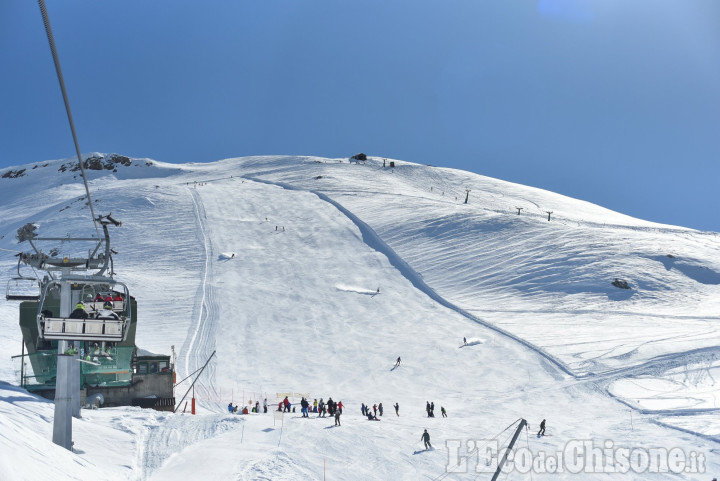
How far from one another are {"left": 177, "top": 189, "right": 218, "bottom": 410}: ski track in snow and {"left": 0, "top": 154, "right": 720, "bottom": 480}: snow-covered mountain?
163mm

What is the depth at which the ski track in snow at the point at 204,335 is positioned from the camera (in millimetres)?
32062

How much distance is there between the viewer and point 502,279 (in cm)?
5084

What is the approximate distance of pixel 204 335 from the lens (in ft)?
126

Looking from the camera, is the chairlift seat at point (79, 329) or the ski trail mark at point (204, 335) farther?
the ski trail mark at point (204, 335)

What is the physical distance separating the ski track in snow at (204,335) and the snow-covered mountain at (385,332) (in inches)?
6.4

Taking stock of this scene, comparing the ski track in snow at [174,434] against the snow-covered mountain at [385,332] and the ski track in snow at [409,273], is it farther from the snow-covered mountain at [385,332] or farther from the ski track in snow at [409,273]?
the ski track in snow at [409,273]

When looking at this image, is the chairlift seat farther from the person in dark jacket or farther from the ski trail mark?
the ski trail mark

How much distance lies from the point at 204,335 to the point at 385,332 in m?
11.3

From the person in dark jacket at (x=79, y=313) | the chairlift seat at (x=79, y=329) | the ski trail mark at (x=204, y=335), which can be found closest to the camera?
the chairlift seat at (x=79, y=329)

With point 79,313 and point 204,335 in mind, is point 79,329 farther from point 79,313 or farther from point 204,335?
point 204,335

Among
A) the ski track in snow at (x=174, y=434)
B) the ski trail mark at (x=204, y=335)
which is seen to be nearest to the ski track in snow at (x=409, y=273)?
the ski trail mark at (x=204, y=335)

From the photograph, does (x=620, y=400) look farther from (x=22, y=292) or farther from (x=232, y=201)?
(x=232, y=201)

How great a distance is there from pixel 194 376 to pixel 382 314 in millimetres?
15073

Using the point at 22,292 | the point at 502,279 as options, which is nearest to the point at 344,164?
the point at 502,279
